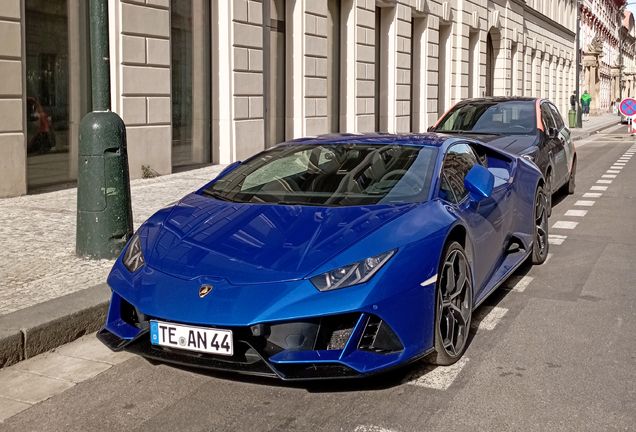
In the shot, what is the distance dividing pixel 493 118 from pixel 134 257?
25.7ft

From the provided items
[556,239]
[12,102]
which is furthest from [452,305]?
[12,102]

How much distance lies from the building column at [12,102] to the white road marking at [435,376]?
7666mm

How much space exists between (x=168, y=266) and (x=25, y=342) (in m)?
1.09

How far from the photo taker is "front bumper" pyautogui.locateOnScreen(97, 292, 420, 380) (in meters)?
3.60

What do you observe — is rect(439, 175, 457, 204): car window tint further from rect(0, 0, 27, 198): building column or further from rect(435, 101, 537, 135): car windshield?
rect(0, 0, 27, 198): building column

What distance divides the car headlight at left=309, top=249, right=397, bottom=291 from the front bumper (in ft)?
0.49

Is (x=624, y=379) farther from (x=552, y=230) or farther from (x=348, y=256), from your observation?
(x=552, y=230)

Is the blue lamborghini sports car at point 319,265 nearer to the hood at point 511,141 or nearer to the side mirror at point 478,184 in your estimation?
the side mirror at point 478,184

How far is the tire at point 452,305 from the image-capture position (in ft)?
13.7

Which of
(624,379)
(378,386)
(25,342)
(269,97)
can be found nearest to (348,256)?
(378,386)

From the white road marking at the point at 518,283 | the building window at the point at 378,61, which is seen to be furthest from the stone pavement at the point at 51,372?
the building window at the point at 378,61

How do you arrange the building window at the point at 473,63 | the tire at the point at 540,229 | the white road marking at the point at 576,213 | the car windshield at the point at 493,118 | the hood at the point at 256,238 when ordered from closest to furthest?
1. the hood at the point at 256,238
2. the tire at the point at 540,229
3. the white road marking at the point at 576,213
4. the car windshield at the point at 493,118
5. the building window at the point at 473,63

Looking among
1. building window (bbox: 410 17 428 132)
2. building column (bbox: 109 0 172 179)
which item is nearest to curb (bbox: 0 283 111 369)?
building column (bbox: 109 0 172 179)

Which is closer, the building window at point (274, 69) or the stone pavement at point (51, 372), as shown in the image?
the stone pavement at point (51, 372)
